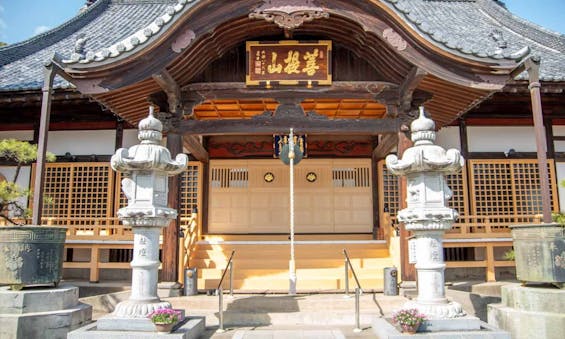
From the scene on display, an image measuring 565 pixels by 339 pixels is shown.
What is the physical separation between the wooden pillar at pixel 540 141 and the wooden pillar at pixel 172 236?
22.4ft

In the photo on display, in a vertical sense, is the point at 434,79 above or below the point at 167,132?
above

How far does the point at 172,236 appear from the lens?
9.23m

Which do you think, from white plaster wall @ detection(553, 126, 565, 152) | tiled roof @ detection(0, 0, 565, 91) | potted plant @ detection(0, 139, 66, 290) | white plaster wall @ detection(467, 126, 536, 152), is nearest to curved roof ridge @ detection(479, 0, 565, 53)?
tiled roof @ detection(0, 0, 565, 91)

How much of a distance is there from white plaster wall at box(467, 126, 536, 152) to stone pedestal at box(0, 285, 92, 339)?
1077cm

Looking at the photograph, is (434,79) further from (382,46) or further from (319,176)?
(319,176)

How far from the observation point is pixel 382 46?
858 cm

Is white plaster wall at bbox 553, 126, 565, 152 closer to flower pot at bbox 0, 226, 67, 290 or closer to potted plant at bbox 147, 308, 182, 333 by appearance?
potted plant at bbox 147, 308, 182, 333

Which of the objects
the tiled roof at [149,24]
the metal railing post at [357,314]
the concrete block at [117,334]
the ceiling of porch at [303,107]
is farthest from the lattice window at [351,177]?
the concrete block at [117,334]

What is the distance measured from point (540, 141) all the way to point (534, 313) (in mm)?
2838

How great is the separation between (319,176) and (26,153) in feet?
27.3

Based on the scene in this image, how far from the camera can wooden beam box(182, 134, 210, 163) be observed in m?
10.8

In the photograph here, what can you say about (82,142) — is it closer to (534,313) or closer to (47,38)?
(47,38)

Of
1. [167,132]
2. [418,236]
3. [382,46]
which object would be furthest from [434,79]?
[167,132]

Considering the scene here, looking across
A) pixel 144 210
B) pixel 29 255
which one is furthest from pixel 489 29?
pixel 29 255
